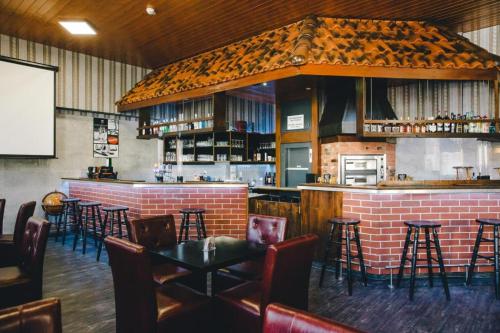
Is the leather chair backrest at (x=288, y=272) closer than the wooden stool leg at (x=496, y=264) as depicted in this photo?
Yes

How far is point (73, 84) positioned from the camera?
700 centimetres

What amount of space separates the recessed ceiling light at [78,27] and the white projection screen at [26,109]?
1232 millimetres

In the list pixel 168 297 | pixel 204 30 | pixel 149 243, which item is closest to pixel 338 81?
pixel 204 30

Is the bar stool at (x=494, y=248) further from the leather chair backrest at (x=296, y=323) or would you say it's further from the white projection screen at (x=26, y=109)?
the white projection screen at (x=26, y=109)

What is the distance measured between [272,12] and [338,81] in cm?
221

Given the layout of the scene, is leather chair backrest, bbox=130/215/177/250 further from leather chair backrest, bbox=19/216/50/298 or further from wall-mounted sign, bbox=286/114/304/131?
wall-mounted sign, bbox=286/114/304/131

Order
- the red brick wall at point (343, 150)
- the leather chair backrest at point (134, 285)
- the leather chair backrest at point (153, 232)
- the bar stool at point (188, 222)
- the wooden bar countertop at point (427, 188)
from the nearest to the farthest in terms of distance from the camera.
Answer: the leather chair backrest at point (134, 285), the leather chair backrest at point (153, 232), the wooden bar countertop at point (427, 188), the bar stool at point (188, 222), the red brick wall at point (343, 150)

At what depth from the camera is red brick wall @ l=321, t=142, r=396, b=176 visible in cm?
675

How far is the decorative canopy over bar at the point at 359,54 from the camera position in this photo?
4.75 metres

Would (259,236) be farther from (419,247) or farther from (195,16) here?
(195,16)

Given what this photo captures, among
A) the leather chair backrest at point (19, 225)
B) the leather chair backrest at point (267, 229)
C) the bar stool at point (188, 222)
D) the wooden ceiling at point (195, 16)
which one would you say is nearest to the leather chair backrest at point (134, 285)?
the leather chair backrest at point (267, 229)

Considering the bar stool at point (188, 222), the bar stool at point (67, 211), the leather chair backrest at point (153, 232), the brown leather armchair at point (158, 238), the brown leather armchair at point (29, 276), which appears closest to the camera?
the brown leather armchair at point (29, 276)

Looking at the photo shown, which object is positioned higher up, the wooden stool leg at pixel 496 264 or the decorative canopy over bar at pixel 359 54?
the decorative canopy over bar at pixel 359 54

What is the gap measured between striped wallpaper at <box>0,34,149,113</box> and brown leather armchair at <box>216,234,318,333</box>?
20.3ft
